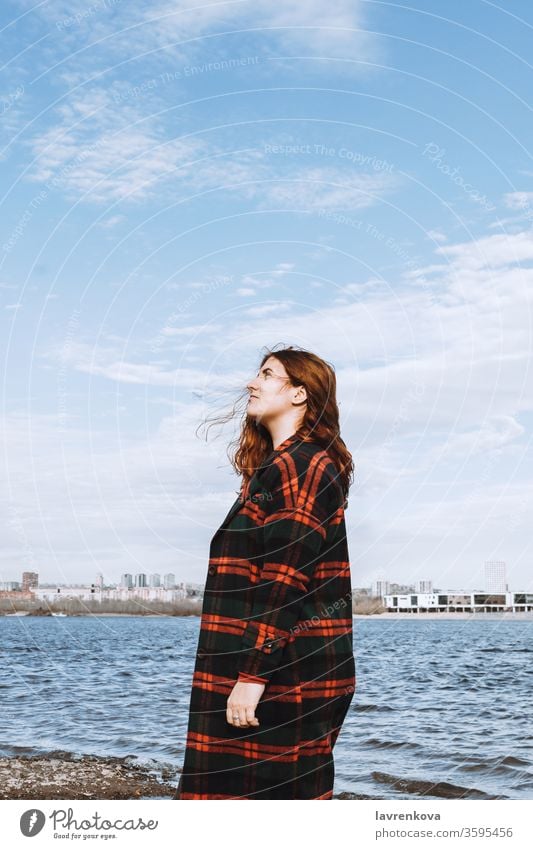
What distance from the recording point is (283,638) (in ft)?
9.93

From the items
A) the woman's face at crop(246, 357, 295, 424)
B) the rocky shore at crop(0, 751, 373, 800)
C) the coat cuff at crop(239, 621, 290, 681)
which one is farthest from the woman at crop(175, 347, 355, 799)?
the rocky shore at crop(0, 751, 373, 800)

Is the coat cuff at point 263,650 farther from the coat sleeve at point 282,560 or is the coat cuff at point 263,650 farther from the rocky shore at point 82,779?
the rocky shore at point 82,779

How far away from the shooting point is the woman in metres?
3.05

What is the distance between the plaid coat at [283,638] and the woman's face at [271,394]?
0.71 ft

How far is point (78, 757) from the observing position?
9.32 metres

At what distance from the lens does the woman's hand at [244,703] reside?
3033 millimetres

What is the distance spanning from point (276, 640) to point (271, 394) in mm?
904

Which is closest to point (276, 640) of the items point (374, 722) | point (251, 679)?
point (251, 679)
